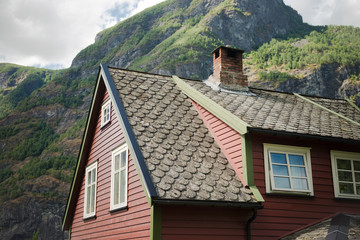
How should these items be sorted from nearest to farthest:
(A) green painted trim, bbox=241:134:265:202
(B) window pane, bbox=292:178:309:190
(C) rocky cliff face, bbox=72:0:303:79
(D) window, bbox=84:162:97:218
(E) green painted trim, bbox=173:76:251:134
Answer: (A) green painted trim, bbox=241:134:265:202
(E) green painted trim, bbox=173:76:251:134
(B) window pane, bbox=292:178:309:190
(D) window, bbox=84:162:97:218
(C) rocky cliff face, bbox=72:0:303:79

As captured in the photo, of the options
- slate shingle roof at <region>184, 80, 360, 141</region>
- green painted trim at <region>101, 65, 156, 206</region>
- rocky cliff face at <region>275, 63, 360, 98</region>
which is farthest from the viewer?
rocky cliff face at <region>275, 63, 360, 98</region>

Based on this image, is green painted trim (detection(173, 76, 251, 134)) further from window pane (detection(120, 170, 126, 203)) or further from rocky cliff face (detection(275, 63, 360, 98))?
rocky cliff face (detection(275, 63, 360, 98))

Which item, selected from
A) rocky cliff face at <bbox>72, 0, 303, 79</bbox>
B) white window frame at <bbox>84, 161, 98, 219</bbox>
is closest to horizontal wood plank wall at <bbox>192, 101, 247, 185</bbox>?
white window frame at <bbox>84, 161, 98, 219</bbox>

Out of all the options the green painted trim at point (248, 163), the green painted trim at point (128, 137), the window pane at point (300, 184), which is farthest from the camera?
the window pane at point (300, 184)

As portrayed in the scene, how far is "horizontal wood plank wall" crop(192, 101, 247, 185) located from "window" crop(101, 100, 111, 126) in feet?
10.8

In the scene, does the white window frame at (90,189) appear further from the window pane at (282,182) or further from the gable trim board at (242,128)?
the window pane at (282,182)

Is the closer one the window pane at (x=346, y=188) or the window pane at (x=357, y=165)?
the window pane at (x=346, y=188)

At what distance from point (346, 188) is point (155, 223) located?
5.45m

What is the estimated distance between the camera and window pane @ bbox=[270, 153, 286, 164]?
30.7 ft

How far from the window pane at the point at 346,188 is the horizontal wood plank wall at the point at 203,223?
117 inches

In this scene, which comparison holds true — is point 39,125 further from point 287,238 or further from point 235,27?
point 287,238

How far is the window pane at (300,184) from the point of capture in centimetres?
934

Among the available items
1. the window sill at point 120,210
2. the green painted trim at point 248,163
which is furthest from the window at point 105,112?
the green painted trim at point 248,163

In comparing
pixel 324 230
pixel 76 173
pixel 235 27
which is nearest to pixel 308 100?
pixel 324 230
